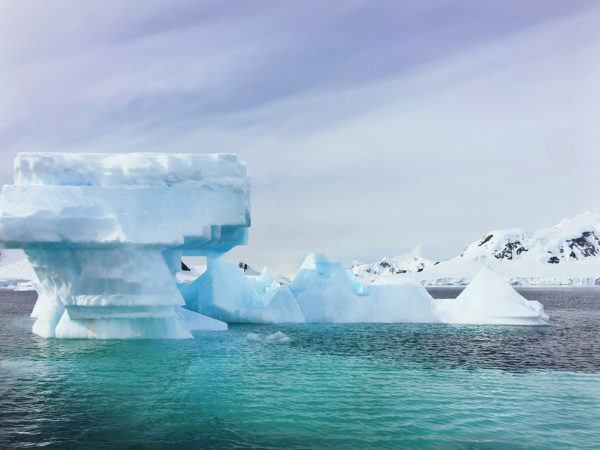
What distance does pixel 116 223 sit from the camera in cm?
2098

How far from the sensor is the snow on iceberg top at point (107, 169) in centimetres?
2183

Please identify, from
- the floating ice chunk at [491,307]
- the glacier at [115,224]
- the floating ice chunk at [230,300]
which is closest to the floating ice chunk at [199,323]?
the glacier at [115,224]

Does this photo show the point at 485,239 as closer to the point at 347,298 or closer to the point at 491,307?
the point at 491,307

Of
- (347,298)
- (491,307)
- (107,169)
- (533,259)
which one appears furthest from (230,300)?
(533,259)

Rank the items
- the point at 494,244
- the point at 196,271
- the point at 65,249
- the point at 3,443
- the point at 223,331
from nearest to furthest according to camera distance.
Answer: the point at 3,443 < the point at 65,249 < the point at 223,331 < the point at 196,271 < the point at 494,244

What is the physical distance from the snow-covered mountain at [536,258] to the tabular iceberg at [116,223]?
131642 millimetres

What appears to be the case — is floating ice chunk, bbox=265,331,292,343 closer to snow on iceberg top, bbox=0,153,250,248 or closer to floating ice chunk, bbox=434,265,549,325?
snow on iceberg top, bbox=0,153,250,248

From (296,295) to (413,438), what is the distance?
22337 mm

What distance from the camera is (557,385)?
48.7 feet

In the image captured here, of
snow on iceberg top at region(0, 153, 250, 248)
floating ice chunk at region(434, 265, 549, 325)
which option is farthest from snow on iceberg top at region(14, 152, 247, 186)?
floating ice chunk at region(434, 265, 549, 325)

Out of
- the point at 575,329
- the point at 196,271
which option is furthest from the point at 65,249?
the point at 196,271

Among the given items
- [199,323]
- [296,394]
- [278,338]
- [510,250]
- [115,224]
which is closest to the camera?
[296,394]

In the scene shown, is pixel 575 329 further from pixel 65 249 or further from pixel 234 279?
pixel 65 249

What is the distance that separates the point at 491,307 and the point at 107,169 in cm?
2151
